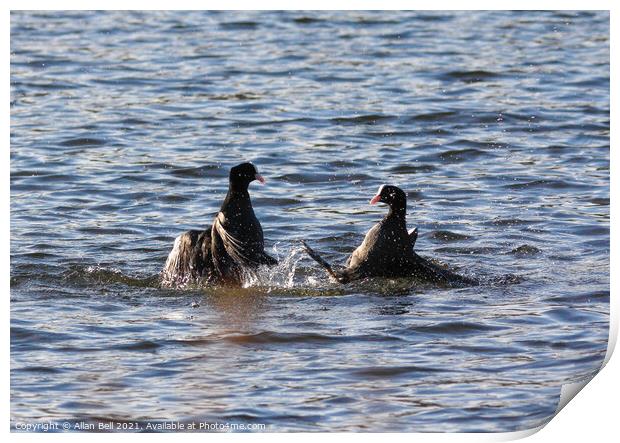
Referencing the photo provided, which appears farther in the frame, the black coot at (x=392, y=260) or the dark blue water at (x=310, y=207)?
the black coot at (x=392, y=260)

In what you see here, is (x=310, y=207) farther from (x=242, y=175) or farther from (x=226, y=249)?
(x=226, y=249)

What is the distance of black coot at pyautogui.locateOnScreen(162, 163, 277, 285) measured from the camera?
1027cm

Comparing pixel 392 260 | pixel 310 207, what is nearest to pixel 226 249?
pixel 392 260

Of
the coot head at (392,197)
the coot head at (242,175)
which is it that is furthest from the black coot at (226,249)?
the coot head at (392,197)

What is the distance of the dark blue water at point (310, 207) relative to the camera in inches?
305

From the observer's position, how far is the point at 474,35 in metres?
18.4

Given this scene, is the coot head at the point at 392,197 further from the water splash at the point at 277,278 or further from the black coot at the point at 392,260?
the water splash at the point at 277,278

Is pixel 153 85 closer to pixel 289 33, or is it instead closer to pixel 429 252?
pixel 289 33

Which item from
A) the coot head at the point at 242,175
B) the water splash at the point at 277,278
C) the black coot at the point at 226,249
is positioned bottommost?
the water splash at the point at 277,278

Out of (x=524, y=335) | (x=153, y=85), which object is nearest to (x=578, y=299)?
(x=524, y=335)

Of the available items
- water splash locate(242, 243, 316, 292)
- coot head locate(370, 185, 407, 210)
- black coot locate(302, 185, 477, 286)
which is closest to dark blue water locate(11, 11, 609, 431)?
water splash locate(242, 243, 316, 292)

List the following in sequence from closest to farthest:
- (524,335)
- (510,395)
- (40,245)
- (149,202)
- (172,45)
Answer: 1. (510,395)
2. (524,335)
3. (40,245)
4. (149,202)
5. (172,45)

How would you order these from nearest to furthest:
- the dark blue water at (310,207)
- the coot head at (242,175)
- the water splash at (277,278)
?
the dark blue water at (310,207) → the water splash at (277,278) → the coot head at (242,175)
